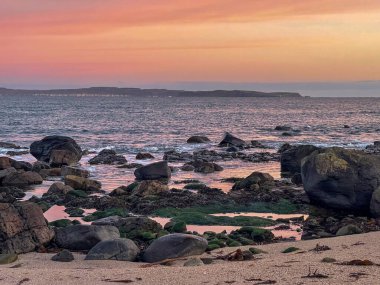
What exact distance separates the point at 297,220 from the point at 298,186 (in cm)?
688

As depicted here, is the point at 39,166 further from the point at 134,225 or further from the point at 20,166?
the point at 134,225

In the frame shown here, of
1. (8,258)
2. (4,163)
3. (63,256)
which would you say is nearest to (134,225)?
(63,256)

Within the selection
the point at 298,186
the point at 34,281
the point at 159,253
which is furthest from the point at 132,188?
the point at 34,281

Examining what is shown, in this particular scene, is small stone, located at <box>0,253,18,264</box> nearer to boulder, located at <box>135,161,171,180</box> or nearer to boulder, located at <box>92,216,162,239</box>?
boulder, located at <box>92,216,162,239</box>

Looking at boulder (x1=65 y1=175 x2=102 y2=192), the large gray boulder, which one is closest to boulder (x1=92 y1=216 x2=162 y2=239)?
the large gray boulder

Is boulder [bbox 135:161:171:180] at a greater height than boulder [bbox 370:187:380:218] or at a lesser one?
lesser

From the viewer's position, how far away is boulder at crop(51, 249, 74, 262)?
41.5 feet

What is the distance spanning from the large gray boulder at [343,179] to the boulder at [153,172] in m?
9.15

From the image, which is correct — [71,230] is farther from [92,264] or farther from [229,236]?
[229,236]

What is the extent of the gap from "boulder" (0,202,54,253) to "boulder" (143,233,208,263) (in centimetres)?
298

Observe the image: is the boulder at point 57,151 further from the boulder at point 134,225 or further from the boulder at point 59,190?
the boulder at point 134,225

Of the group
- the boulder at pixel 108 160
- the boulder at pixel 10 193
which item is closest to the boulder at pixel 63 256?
the boulder at pixel 10 193

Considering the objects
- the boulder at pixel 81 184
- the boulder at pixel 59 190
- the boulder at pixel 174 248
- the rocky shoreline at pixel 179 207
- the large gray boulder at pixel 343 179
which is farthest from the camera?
the boulder at pixel 81 184

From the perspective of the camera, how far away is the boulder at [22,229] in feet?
44.8
